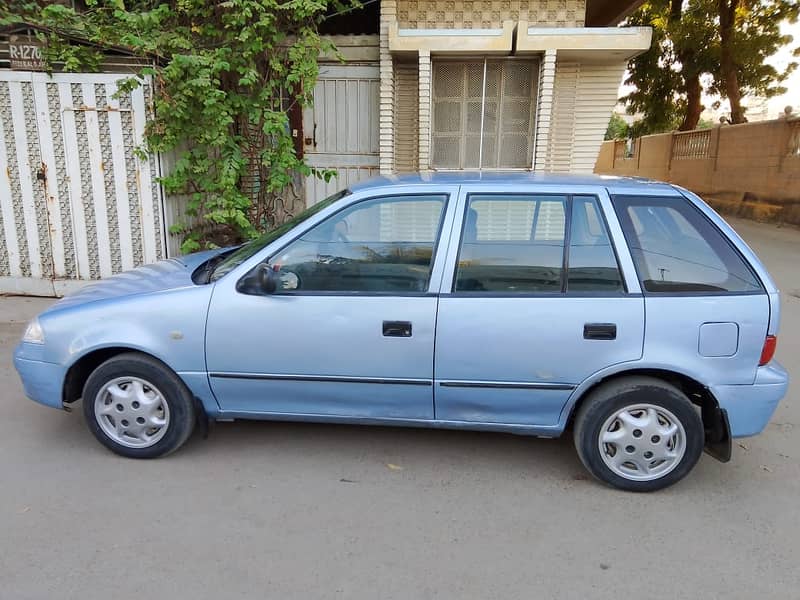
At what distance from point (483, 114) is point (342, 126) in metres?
1.93

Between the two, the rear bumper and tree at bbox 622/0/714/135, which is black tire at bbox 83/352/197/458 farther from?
tree at bbox 622/0/714/135

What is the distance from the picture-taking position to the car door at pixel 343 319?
123 inches

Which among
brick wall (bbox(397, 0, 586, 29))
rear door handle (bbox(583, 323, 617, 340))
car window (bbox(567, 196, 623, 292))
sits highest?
brick wall (bbox(397, 0, 586, 29))

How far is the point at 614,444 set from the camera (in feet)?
10.3

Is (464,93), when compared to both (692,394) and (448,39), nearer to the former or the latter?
(448,39)

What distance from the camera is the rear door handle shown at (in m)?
3.02

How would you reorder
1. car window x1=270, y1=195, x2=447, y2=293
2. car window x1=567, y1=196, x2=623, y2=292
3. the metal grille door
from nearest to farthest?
car window x1=567, y1=196, x2=623, y2=292, car window x1=270, y1=195, x2=447, y2=293, the metal grille door

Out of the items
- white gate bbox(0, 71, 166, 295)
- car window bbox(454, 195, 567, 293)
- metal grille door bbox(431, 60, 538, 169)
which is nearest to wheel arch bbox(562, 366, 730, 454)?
car window bbox(454, 195, 567, 293)

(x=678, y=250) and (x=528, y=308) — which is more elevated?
(x=678, y=250)

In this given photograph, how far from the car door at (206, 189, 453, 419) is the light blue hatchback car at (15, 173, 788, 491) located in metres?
0.01

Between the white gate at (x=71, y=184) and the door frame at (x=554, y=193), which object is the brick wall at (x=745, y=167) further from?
the white gate at (x=71, y=184)

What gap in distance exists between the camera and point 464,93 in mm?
7898

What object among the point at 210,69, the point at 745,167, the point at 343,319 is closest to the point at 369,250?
the point at 343,319

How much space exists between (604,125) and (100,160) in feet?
20.7
